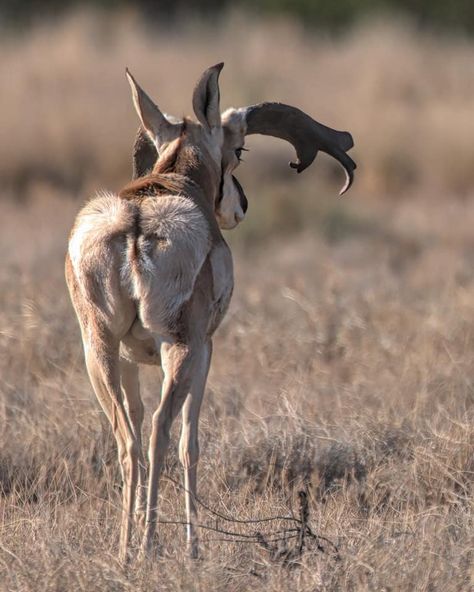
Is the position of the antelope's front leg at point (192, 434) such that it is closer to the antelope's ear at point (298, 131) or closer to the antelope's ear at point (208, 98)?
the antelope's ear at point (208, 98)

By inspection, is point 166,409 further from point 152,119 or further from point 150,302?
point 152,119

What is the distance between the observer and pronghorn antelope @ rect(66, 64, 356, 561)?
17.1 ft

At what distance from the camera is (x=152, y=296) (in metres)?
5.17

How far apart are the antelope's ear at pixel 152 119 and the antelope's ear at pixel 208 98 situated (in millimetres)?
161

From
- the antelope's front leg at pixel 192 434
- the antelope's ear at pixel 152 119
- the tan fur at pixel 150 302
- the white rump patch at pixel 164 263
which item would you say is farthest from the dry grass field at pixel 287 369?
the antelope's ear at pixel 152 119

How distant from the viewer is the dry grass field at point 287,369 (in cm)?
530

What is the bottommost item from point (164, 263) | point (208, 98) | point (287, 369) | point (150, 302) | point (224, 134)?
point (287, 369)

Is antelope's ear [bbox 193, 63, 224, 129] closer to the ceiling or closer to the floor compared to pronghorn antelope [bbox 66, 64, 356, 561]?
closer to the ceiling

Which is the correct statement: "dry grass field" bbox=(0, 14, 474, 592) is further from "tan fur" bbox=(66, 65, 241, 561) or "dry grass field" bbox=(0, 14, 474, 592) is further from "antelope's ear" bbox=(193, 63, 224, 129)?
"antelope's ear" bbox=(193, 63, 224, 129)

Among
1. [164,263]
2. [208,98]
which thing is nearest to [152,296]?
[164,263]

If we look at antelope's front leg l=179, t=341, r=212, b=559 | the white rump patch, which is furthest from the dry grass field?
the white rump patch

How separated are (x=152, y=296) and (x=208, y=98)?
1.16 m

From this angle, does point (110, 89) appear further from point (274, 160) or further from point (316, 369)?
point (316, 369)

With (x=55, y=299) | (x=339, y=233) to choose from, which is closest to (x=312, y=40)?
(x=339, y=233)
